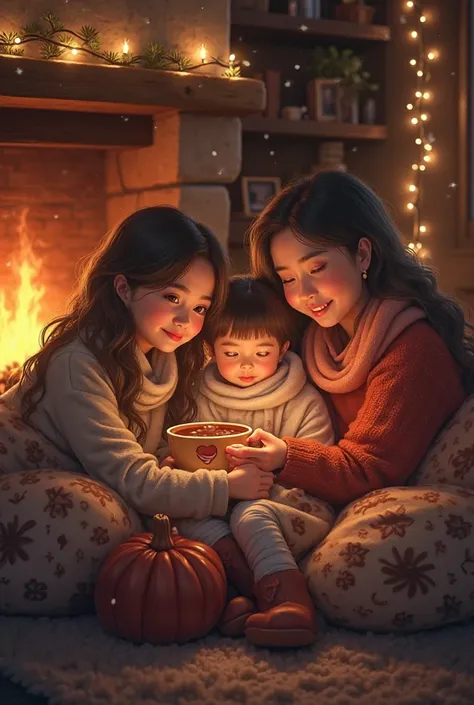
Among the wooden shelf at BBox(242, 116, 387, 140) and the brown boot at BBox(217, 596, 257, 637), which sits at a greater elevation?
the wooden shelf at BBox(242, 116, 387, 140)

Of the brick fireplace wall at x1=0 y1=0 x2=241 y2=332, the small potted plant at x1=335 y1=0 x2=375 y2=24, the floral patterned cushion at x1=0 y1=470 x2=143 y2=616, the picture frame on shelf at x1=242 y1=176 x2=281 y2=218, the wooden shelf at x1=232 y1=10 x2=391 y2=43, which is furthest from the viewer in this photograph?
the small potted plant at x1=335 y1=0 x2=375 y2=24

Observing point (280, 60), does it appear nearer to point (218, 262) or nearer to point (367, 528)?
point (218, 262)

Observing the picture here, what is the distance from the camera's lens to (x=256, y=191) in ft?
15.6

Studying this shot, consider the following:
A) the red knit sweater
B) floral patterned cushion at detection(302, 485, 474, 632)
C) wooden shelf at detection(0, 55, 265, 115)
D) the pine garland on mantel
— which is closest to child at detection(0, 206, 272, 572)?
the red knit sweater

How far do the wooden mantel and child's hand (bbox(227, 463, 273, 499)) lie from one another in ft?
5.82

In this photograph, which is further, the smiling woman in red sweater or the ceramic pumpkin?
the smiling woman in red sweater

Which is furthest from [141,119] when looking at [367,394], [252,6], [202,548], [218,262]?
[202,548]

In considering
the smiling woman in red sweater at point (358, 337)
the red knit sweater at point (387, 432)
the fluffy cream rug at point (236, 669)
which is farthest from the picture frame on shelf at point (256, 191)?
the fluffy cream rug at point (236, 669)

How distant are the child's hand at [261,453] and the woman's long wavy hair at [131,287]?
0.23 metres

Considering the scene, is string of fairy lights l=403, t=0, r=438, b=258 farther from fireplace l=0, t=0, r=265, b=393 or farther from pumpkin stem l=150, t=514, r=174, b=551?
pumpkin stem l=150, t=514, r=174, b=551

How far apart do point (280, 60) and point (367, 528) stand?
360cm

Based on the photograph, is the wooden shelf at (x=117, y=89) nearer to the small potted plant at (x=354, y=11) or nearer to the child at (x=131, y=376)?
the child at (x=131, y=376)

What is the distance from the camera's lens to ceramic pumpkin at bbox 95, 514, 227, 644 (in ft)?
5.38

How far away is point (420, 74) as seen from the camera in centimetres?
500
